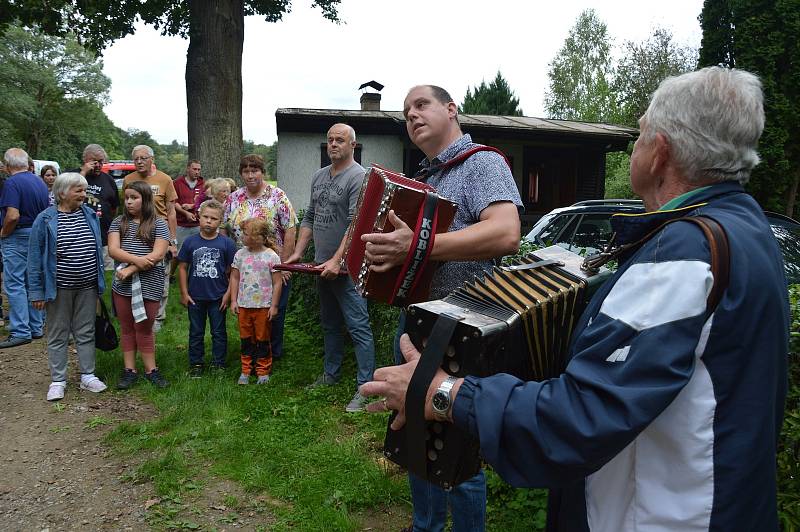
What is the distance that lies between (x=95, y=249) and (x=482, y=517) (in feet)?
15.3

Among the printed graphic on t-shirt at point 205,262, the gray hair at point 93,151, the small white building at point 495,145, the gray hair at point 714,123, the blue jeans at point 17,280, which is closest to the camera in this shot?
the gray hair at point 714,123

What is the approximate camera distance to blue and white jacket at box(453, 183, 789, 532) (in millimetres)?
1242

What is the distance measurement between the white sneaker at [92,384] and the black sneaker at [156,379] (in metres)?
0.41

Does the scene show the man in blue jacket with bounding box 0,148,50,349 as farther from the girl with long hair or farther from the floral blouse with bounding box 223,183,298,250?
the floral blouse with bounding box 223,183,298,250

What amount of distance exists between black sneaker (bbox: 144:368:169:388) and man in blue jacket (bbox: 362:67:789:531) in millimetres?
5122

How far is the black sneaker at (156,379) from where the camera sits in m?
5.91

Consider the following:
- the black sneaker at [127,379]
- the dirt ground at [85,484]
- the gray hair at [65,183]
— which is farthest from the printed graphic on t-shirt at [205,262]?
the dirt ground at [85,484]

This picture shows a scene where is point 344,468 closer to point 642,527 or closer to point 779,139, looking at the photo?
point 642,527

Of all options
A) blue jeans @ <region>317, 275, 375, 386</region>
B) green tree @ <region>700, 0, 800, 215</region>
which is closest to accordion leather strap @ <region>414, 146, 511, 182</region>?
blue jeans @ <region>317, 275, 375, 386</region>

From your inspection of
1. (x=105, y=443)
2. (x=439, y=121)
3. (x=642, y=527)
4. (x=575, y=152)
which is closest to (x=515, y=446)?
(x=642, y=527)

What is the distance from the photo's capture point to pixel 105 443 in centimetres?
478

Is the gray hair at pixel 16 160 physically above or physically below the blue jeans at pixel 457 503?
above

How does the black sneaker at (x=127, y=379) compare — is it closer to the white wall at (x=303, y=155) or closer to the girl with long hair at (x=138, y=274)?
the girl with long hair at (x=138, y=274)

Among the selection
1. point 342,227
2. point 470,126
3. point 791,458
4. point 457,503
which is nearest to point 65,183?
point 342,227
